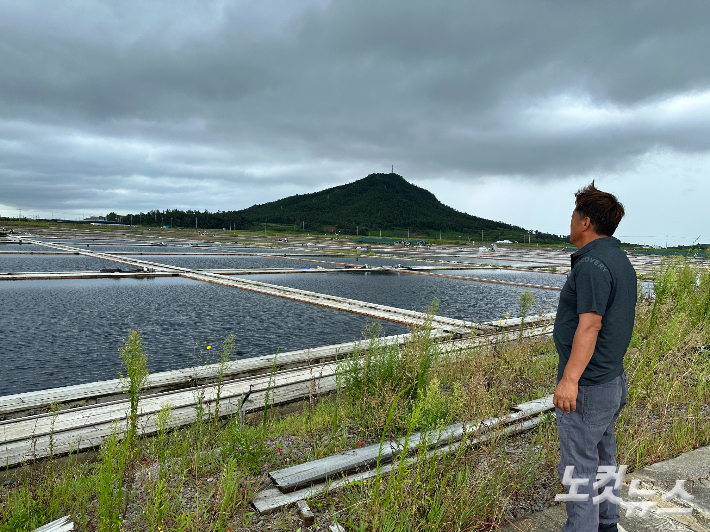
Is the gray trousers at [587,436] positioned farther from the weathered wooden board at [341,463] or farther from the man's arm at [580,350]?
the weathered wooden board at [341,463]

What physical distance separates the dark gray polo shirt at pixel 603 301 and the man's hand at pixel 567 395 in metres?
0.15

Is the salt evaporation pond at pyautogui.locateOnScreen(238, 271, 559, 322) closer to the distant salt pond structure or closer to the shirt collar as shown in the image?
the distant salt pond structure

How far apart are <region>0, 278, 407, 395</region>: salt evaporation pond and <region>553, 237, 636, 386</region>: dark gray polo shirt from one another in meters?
6.84

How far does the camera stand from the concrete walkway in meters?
3.21

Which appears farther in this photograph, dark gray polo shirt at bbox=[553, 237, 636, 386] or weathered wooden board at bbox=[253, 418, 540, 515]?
weathered wooden board at bbox=[253, 418, 540, 515]

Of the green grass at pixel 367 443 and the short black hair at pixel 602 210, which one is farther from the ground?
the short black hair at pixel 602 210

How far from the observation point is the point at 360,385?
5.82 meters

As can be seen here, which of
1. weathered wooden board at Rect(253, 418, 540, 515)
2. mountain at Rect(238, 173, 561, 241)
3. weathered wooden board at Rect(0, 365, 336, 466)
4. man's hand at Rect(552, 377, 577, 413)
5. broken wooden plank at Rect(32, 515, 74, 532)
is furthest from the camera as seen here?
mountain at Rect(238, 173, 561, 241)

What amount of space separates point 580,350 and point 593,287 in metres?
0.42

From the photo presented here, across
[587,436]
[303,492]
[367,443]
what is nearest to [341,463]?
[303,492]

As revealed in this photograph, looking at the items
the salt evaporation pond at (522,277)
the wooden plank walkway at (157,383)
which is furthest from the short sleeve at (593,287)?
the salt evaporation pond at (522,277)

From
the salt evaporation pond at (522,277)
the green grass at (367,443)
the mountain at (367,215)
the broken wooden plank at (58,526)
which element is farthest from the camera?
the mountain at (367,215)

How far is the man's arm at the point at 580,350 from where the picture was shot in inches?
108
